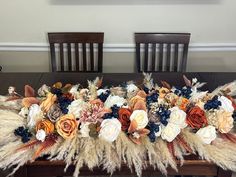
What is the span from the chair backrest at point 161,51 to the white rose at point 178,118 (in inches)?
43.7

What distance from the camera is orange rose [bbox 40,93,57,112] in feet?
4.14

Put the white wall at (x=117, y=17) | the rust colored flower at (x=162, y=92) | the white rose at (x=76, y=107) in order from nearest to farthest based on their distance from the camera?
the white rose at (x=76, y=107)
the rust colored flower at (x=162, y=92)
the white wall at (x=117, y=17)

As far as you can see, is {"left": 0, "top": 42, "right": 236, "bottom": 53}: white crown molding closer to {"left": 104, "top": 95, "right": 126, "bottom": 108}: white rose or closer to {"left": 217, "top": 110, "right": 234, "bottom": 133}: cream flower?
{"left": 104, "top": 95, "right": 126, "bottom": 108}: white rose

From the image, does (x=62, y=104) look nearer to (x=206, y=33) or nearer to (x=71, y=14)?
(x=71, y=14)

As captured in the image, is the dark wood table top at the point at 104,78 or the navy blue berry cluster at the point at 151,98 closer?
the navy blue berry cluster at the point at 151,98

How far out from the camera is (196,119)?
4.04ft

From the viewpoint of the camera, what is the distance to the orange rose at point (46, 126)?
119cm

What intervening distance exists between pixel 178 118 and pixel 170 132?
7 centimetres

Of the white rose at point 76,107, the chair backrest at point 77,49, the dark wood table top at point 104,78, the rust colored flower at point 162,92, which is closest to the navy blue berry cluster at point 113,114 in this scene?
the white rose at point 76,107

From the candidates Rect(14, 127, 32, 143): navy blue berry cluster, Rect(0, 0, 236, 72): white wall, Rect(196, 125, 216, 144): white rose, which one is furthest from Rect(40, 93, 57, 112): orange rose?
Rect(0, 0, 236, 72): white wall

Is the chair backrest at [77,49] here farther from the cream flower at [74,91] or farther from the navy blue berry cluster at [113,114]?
the navy blue berry cluster at [113,114]

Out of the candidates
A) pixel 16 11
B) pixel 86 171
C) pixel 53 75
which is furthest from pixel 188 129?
pixel 16 11

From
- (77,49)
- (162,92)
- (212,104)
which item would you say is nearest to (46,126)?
(162,92)

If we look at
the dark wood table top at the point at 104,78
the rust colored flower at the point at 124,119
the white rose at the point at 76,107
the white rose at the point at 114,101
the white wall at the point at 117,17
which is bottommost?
the rust colored flower at the point at 124,119
